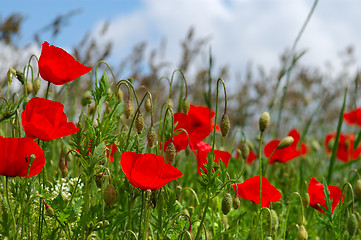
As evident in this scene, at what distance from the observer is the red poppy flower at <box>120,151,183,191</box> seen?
1.29 metres

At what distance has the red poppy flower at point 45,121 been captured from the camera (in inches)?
52.8

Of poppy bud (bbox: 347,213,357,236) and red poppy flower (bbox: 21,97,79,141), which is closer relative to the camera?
red poppy flower (bbox: 21,97,79,141)

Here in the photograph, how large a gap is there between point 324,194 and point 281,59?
250cm

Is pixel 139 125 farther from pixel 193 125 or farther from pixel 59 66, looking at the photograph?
pixel 193 125

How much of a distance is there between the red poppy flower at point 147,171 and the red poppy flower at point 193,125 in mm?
371

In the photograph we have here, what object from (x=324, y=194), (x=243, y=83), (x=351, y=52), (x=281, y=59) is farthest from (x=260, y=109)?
(x=324, y=194)

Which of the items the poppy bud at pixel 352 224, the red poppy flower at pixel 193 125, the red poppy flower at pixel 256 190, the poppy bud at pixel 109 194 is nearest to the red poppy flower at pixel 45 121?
the poppy bud at pixel 109 194

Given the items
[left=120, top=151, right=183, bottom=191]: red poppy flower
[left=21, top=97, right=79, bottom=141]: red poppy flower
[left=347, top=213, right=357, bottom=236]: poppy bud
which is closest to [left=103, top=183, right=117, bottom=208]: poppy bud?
[left=120, top=151, right=183, bottom=191]: red poppy flower

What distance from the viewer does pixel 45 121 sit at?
4.41 ft

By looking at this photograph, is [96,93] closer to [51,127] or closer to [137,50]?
[51,127]

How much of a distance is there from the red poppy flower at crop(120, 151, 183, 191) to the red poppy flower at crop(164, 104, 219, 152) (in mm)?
371

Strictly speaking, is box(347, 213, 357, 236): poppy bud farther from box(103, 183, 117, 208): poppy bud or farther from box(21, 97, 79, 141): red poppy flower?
box(21, 97, 79, 141): red poppy flower

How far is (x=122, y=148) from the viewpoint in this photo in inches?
59.8

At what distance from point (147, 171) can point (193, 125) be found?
93 cm
